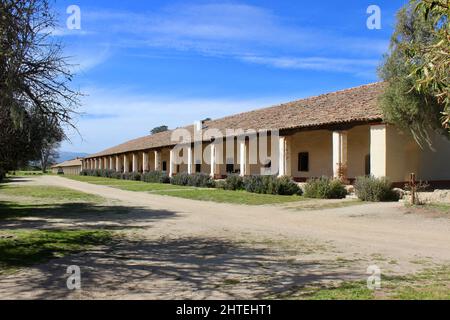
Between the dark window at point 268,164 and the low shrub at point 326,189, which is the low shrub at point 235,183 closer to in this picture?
the dark window at point 268,164

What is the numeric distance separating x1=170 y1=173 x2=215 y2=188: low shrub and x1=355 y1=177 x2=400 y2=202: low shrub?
13.0 metres

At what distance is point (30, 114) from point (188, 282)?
5.14 m

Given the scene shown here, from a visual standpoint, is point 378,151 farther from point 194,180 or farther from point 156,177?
point 156,177

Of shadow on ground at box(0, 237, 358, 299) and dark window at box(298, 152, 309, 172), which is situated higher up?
dark window at box(298, 152, 309, 172)

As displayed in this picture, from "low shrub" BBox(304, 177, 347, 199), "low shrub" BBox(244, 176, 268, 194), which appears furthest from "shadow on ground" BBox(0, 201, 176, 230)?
"low shrub" BBox(244, 176, 268, 194)

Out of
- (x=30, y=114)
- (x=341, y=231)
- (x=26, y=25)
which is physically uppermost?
(x=26, y=25)

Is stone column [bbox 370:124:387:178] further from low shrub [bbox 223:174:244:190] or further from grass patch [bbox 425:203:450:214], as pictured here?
low shrub [bbox 223:174:244:190]

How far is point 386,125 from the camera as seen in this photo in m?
18.8

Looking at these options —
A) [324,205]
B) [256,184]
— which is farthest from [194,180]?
[324,205]

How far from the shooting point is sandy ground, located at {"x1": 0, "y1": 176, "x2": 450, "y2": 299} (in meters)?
5.34

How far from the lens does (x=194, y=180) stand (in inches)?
1202
